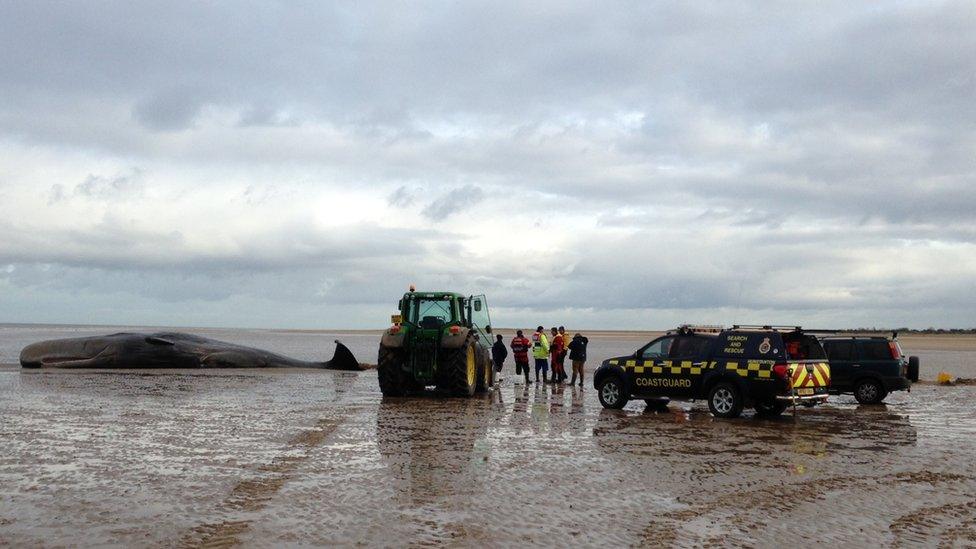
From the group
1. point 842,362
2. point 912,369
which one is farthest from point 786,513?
point 912,369

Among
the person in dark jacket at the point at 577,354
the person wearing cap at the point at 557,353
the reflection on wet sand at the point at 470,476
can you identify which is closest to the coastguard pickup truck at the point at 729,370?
the reflection on wet sand at the point at 470,476

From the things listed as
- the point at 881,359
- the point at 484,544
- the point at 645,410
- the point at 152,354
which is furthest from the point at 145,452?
the point at 152,354

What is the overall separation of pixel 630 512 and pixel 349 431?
250 inches

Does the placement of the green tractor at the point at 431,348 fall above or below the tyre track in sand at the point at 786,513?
above

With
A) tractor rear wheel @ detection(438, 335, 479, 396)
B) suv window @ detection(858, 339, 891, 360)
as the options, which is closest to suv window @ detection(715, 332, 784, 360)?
tractor rear wheel @ detection(438, 335, 479, 396)

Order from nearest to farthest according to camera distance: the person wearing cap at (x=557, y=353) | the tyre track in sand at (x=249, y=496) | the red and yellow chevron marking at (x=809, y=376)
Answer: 1. the tyre track in sand at (x=249, y=496)
2. the red and yellow chevron marking at (x=809, y=376)
3. the person wearing cap at (x=557, y=353)

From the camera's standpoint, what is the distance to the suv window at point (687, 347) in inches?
672

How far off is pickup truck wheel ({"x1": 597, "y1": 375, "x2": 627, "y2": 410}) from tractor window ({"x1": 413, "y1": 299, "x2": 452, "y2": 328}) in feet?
13.7

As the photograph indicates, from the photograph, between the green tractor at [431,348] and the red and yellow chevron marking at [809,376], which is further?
the green tractor at [431,348]

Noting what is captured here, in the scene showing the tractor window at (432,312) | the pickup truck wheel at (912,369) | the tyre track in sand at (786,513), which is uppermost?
the tractor window at (432,312)

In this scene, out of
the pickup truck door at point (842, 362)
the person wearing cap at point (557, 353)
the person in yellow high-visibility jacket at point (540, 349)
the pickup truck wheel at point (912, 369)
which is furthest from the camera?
the person wearing cap at point (557, 353)

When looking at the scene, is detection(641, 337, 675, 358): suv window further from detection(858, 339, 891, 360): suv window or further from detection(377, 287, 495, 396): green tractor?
detection(858, 339, 891, 360): suv window

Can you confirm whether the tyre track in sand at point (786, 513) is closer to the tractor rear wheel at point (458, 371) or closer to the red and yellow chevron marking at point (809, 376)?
the red and yellow chevron marking at point (809, 376)

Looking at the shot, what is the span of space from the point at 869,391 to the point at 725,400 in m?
5.88
